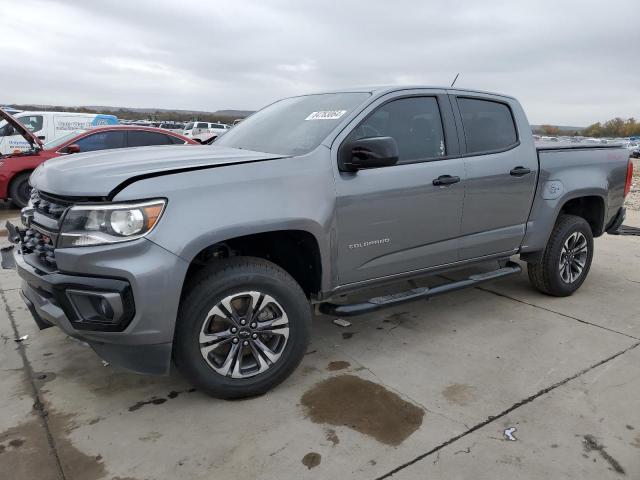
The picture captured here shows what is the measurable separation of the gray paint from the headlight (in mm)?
45

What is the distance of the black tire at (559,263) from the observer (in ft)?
15.1

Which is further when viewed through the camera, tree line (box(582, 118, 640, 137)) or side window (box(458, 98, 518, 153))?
tree line (box(582, 118, 640, 137))

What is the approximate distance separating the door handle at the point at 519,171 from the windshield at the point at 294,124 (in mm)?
1420

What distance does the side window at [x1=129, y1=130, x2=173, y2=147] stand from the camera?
9.50m

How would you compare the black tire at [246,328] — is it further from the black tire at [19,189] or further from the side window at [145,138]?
the black tire at [19,189]

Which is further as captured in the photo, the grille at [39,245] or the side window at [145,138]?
the side window at [145,138]

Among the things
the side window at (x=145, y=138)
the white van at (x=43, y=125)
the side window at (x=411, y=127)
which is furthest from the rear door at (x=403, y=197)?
the white van at (x=43, y=125)

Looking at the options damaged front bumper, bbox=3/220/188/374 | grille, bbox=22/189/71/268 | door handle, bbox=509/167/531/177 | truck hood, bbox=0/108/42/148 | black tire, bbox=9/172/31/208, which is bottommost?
black tire, bbox=9/172/31/208

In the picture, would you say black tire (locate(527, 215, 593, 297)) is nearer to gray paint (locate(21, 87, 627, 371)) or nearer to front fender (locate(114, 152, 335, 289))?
gray paint (locate(21, 87, 627, 371))

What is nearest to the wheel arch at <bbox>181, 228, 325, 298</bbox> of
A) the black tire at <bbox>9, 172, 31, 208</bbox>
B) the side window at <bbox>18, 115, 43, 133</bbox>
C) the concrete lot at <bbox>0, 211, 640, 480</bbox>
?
the concrete lot at <bbox>0, 211, 640, 480</bbox>

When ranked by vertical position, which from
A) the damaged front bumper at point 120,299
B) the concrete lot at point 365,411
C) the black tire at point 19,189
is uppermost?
the damaged front bumper at point 120,299

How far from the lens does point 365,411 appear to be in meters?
2.91

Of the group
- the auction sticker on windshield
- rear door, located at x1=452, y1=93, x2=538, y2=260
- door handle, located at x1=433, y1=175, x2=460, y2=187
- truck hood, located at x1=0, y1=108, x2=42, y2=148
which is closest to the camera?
the auction sticker on windshield

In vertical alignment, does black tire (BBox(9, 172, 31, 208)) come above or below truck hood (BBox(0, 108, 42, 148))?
below
